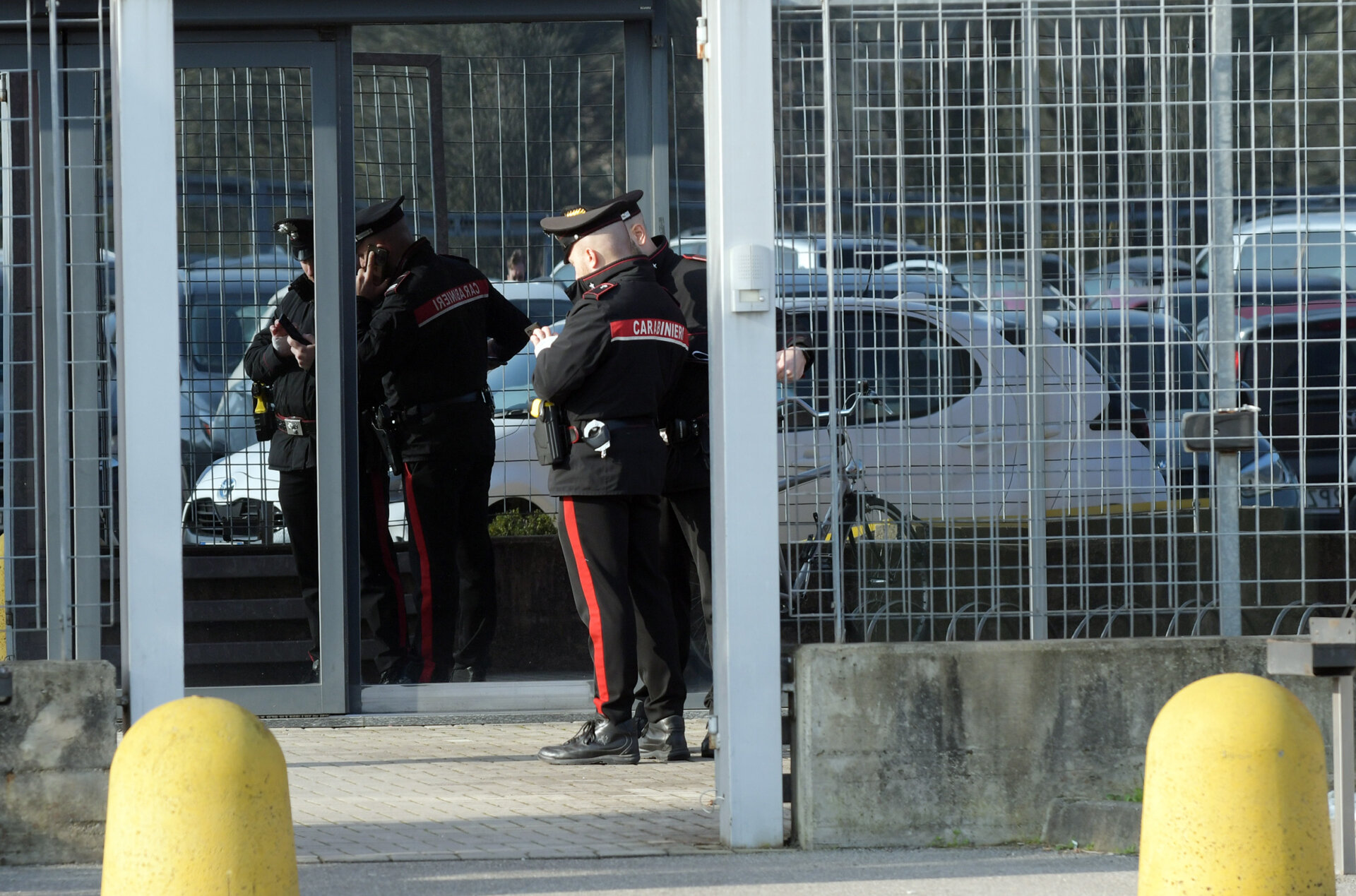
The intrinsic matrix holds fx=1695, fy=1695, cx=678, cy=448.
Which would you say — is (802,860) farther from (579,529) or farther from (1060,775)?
(579,529)

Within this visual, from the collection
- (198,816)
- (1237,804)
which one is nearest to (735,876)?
(1237,804)

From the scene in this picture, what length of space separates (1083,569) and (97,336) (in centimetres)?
391

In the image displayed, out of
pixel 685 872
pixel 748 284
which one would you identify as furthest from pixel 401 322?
pixel 685 872

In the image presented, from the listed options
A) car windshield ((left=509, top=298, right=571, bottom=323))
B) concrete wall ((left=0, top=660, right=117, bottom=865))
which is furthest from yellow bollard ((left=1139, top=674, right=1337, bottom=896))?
car windshield ((left=509, top=298, right=571, bottom=323))

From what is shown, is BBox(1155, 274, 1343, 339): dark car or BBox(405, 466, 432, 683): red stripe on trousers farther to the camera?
BBox(405, 466, 432, 683): red stripe on trousers

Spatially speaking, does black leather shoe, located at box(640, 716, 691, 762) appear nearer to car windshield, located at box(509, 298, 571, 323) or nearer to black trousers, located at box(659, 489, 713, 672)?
black trousers, located at box(659, 489, 713, 672)

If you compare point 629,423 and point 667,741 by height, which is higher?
point 629,423

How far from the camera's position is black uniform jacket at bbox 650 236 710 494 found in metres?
6.51

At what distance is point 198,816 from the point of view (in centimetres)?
343

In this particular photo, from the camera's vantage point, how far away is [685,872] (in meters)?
4.61

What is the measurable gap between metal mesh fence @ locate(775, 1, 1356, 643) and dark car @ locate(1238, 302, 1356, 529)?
1cm

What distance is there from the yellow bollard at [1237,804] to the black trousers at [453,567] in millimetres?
4507

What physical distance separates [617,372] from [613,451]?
0.95 ft

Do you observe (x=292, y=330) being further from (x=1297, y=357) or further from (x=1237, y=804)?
(x=1237, y=804)
